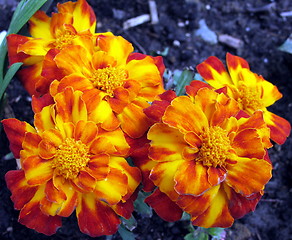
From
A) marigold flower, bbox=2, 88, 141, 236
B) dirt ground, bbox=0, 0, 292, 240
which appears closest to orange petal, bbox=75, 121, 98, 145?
marigold flower, bbox=2, 88, 141, 236

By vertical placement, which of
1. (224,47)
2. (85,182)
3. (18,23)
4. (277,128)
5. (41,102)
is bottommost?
(224,47)

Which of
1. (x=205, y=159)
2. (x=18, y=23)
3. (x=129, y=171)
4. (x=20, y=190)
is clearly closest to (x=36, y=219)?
(x=20, y=190)

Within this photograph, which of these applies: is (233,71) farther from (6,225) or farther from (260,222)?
(6,225)

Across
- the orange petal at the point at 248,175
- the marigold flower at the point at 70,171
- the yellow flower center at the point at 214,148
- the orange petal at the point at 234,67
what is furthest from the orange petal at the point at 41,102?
the orange petal at the point at 234,67

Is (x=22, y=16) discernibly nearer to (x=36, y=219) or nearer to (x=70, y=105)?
(x=70, y=105)

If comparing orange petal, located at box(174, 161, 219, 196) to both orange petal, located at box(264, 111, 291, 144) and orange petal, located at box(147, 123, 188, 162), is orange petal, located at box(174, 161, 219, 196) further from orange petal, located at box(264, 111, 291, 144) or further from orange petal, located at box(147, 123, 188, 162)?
orange petal, located at box(264, 111, 291, 144)

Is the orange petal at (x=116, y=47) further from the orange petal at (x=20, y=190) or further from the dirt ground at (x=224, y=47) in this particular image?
the dirt ground at (x=224, y=47)

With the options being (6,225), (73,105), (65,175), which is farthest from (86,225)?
(6,225)

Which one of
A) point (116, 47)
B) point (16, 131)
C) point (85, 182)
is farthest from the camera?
point (116, 47)
